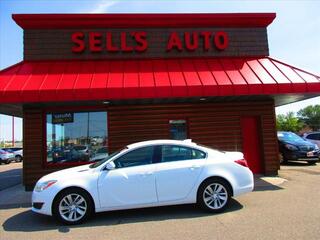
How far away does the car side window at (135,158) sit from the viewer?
282 inches

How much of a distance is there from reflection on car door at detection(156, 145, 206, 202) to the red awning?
9.28 feet

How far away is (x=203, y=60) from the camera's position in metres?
11.9

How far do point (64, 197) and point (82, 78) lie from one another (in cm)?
457

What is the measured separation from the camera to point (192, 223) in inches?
255

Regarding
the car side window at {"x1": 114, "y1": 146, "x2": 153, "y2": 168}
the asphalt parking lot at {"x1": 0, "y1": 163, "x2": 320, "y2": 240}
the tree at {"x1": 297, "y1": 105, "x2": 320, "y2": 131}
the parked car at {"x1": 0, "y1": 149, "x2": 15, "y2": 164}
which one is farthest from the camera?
the tree at {"x1": 297, "y1": 105, "x2": 320, "y2": 131}

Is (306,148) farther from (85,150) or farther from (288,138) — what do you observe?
(85,150)

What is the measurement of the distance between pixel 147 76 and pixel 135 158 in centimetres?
399

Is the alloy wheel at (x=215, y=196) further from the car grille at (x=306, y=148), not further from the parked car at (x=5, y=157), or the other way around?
the parked car at (x=5, y=157)

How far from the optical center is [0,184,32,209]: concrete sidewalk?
8.86 meters

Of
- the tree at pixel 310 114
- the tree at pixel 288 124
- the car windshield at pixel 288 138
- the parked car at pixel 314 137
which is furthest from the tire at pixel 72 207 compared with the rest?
the tree at pixel 310 114

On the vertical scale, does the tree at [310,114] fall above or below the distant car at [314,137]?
above

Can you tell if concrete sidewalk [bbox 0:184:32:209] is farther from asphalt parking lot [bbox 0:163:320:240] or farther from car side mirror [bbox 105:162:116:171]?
car side mirror [bbox 105:162:116:171]

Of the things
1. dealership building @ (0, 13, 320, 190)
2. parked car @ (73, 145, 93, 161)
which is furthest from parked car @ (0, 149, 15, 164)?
parked car @ (73, 145, 93, 161)

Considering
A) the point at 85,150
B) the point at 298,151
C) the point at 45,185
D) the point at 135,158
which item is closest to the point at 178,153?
the point at 135,158
